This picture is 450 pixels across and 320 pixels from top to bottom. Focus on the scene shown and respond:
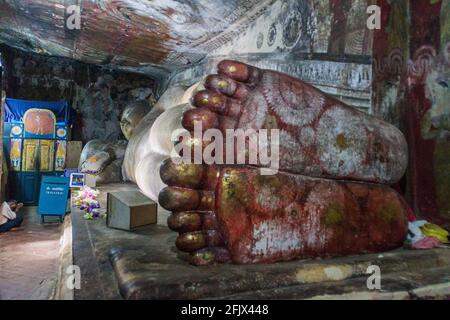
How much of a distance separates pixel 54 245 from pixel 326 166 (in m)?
3.34

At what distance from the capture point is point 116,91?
778 cm

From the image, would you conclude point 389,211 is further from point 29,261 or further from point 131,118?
point 131,118

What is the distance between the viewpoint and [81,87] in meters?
7.54

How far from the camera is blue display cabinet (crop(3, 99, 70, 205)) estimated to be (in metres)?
6.41

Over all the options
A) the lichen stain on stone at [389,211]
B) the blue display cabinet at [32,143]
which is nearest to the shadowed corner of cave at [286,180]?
the lichen stain on stone at [389,211]

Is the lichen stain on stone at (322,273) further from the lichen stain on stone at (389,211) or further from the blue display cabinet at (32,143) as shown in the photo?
the blue display cabinet at (32,143)

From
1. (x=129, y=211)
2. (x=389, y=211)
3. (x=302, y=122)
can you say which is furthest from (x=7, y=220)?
(x=389, y=211)

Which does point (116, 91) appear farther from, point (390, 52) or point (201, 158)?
point (201, 158)

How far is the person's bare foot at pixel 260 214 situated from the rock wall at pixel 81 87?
704 cm

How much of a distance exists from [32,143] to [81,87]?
1731 mm

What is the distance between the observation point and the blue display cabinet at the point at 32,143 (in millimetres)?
6406

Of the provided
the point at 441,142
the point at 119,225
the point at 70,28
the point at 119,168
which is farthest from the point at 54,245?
the point at 441,142

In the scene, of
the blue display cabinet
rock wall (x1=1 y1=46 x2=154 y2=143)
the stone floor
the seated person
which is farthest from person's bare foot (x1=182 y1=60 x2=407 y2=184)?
rock wall (x1=1 y1=46 x2=154 y2=143)

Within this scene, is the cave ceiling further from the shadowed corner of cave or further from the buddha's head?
the buddha's head
